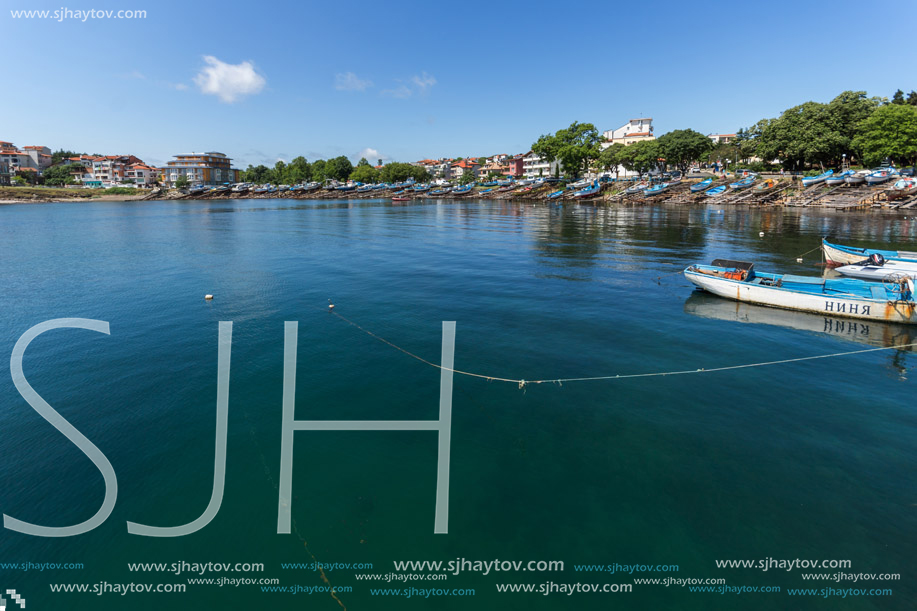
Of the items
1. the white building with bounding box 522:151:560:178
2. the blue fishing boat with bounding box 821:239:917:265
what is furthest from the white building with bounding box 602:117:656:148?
the blue fishing boat with bounding box 821:239:917:265

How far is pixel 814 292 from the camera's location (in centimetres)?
1861

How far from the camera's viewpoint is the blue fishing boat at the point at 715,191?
3156 inches

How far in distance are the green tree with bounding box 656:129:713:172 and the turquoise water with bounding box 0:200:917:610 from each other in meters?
92.0

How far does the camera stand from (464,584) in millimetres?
6781

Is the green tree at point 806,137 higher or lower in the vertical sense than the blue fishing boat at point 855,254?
higher

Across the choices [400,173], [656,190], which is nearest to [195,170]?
[400,173]

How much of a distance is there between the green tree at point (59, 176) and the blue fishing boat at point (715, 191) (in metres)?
197

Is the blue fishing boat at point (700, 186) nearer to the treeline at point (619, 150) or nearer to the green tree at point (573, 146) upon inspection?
the treeline at point (619, 150)

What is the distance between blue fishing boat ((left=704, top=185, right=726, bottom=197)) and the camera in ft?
263

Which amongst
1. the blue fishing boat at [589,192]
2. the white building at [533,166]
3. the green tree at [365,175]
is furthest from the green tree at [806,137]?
the green tree at [365,175]

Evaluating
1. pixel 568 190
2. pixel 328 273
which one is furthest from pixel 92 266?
pixel 568 190

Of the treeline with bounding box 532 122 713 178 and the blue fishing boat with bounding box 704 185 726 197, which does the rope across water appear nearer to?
the blue fishing boat with bounding box 704 185 726 197

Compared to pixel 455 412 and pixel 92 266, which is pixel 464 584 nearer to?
pixel 455 412

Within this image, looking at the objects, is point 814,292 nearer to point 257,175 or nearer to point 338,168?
point 338,168
